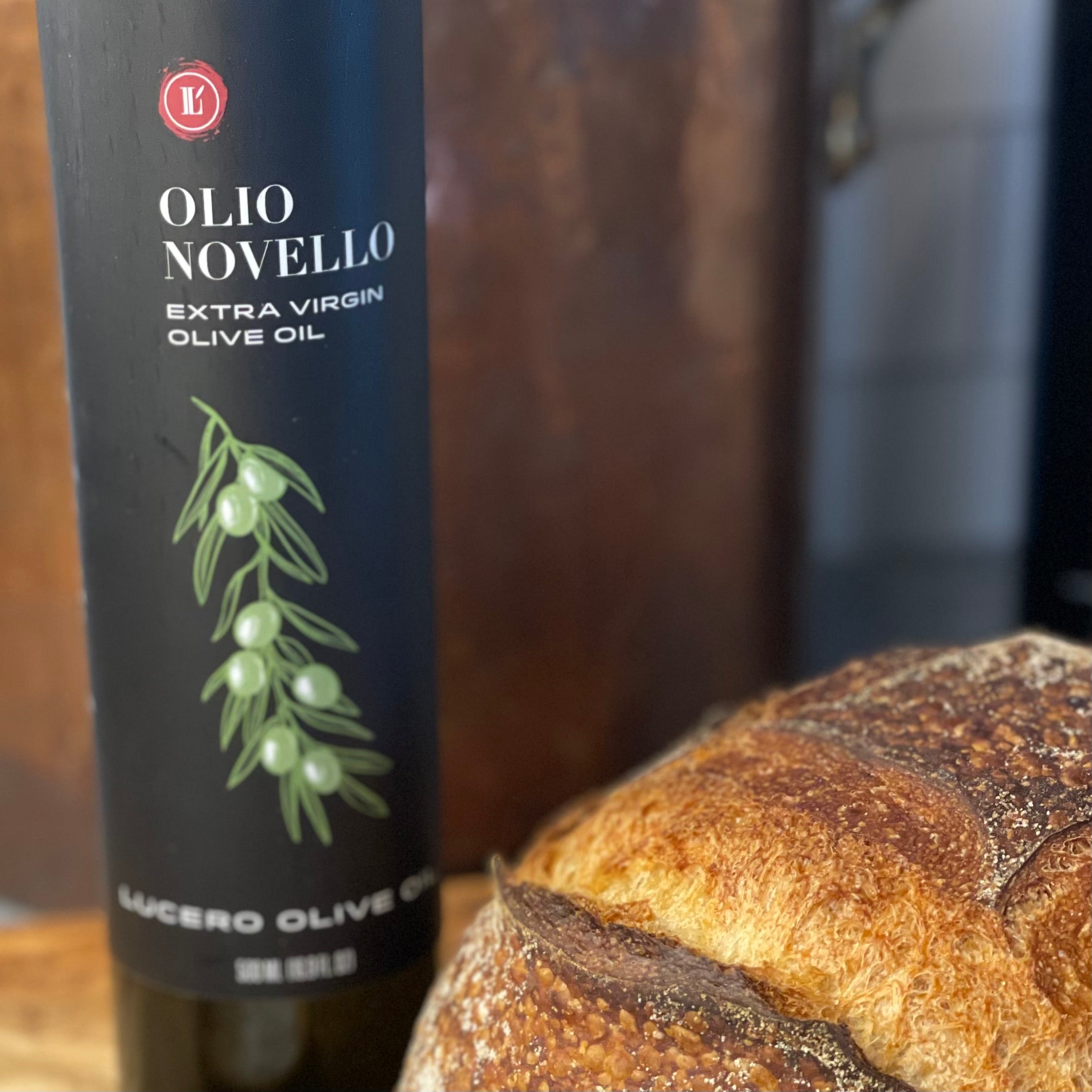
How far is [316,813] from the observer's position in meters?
0.56

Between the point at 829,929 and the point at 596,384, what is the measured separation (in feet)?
1.06

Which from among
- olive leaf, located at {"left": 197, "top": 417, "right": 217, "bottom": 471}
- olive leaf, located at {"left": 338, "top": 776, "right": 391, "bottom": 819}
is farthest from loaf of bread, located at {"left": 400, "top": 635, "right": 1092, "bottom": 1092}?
olive leaf, located at {"left": 197, "top": 417, "right": 217, "bottom": 471}

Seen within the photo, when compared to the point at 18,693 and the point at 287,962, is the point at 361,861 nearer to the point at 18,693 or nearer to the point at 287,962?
the point at 287,962

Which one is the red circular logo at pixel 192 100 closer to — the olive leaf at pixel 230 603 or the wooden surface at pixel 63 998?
the olive leaf at pixel 230 603

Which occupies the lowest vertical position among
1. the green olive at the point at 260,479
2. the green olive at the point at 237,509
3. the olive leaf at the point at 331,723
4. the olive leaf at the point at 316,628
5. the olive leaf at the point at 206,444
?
the olive leaf at the point at 331,723

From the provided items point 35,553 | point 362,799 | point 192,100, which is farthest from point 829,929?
point 35,553

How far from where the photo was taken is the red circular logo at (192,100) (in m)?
0.49

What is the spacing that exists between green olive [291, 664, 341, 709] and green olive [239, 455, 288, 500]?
60 mm

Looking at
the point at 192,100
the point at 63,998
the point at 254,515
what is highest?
the point at 192,100

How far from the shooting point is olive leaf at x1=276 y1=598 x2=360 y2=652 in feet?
1.77

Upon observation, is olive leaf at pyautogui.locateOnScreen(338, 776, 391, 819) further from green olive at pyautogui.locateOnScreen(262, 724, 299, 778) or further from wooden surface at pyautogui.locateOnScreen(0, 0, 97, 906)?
wooden surface at pyautogui.locateOnScreen(0, 0, 97, 906)

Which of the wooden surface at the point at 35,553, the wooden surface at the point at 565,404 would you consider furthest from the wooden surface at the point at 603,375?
the wooden surface at the point at 35,553

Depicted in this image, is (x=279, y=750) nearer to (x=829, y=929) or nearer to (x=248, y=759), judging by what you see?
(x=248, y=759)

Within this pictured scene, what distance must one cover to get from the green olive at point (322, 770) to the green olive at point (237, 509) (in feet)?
0.27
